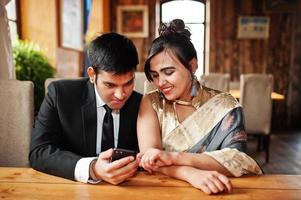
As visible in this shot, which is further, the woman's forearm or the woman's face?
the woman's face

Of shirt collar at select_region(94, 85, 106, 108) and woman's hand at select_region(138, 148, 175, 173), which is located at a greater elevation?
shirt collar at select_region(94, 85, 106, 108)

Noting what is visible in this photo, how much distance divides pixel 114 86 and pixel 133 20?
525 centimetres

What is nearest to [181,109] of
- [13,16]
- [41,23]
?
[41,23]

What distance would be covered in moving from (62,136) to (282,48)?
572 cm

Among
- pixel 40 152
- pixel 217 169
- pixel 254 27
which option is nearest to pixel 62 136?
pixel 40 152

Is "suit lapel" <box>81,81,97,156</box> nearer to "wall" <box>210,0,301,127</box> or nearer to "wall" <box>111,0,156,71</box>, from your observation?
"wall" <box>111,0,156,71</box>

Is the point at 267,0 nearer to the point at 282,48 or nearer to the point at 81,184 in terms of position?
the point at 282,48

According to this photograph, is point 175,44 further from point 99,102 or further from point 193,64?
point 99,102

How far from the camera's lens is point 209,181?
1.03 meters

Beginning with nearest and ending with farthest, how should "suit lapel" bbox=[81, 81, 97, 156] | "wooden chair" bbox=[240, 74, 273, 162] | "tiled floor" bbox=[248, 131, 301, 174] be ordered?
"suit lapel" bbox=[81, 81, 97, 156] → "tiled floor" bbox=[248, 131, 301, 174] → "wooden chair" bbox=[240, 74, 273, 162]

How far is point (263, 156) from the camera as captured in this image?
433cm

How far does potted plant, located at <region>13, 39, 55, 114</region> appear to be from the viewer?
3.08 m

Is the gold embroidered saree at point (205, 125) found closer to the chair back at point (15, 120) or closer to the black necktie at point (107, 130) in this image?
the black necktie at point (107, 130)

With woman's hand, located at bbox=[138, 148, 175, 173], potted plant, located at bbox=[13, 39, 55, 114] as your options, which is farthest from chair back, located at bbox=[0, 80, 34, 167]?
potted plant, located at bbox=[13, 39, 55, 114]
